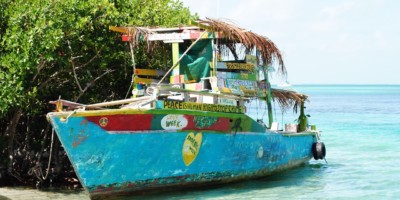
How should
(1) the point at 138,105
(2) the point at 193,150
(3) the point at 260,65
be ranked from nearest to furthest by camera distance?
(1) the point at 138,105 → (2) the point at 193,150 → (3) the point at 260,65

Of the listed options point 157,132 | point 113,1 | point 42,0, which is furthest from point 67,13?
point 157,132

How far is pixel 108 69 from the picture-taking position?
1213cm

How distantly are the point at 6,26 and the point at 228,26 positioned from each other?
3.70 m

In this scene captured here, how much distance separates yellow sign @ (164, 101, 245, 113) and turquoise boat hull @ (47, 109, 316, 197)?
9 cm

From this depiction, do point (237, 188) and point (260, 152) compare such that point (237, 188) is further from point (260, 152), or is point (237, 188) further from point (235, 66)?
point (235, 66)

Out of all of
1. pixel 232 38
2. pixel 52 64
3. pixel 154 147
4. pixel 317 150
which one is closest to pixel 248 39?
pixel 232 38

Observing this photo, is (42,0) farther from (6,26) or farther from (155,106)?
(155,106)

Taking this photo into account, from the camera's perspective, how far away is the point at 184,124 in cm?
986

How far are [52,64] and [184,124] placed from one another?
2.87 meters

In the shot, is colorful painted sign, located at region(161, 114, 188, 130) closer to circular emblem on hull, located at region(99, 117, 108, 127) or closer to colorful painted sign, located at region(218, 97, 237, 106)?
circular emblem on hull, located at region(99, 117, 108, 127)

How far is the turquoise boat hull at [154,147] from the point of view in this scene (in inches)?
357

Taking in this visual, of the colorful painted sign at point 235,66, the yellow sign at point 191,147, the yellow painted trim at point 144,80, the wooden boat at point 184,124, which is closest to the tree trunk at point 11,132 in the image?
the wooden boat at point 184,124

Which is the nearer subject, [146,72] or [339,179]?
[146,72]

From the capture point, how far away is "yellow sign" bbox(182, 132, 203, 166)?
10023 mm
